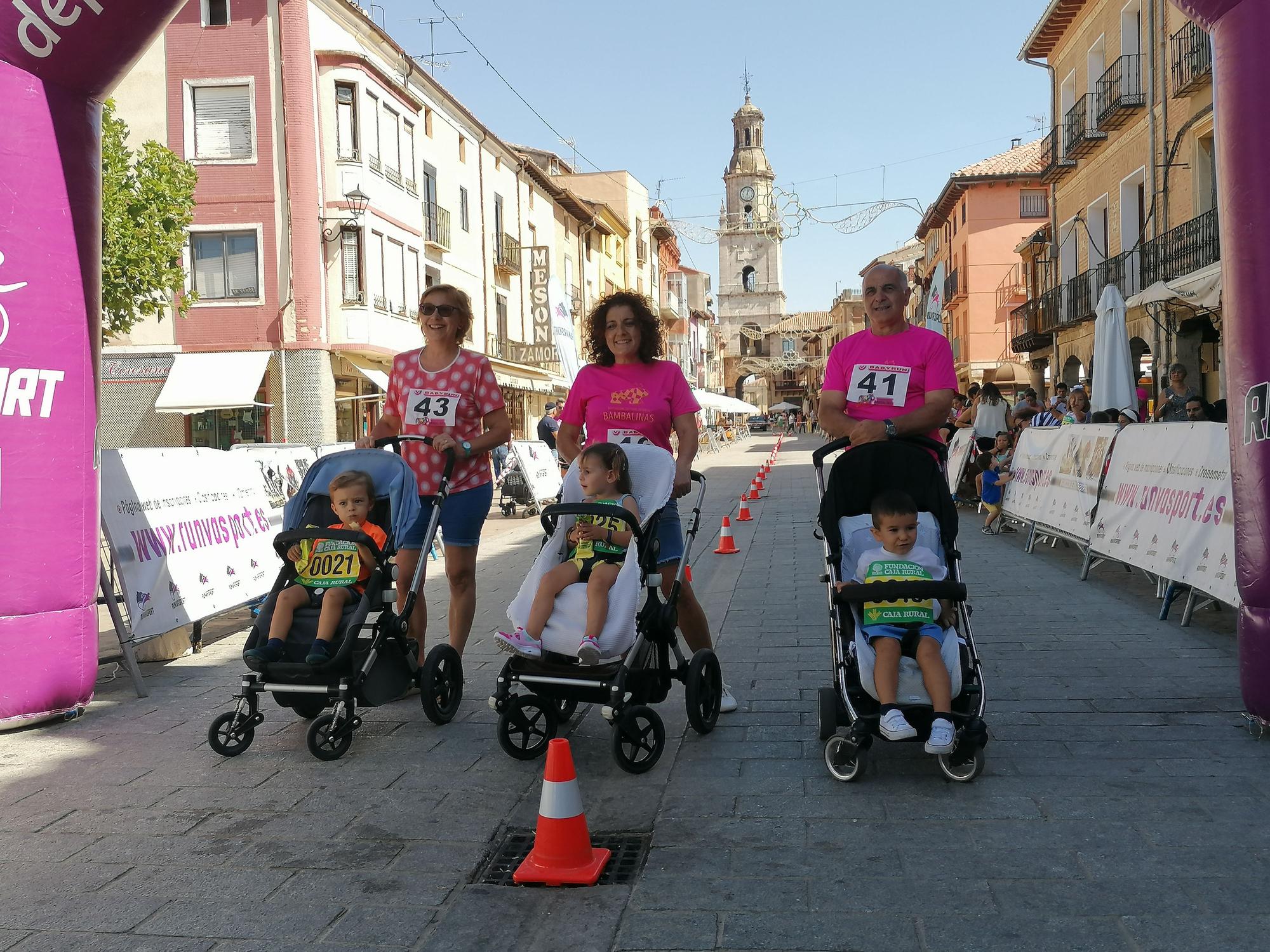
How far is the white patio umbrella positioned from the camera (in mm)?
13484

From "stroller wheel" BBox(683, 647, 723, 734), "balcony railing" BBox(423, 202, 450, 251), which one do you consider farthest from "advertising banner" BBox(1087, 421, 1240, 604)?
"balcony railing" BBox(423, 202, 450, 251)

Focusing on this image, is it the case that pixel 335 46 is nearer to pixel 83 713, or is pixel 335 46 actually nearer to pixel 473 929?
pixel 83 713

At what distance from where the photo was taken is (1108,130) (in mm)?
23516

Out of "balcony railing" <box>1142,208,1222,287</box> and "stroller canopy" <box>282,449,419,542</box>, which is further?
Answer: "balcony railing" <box>1142,208,1222,287</box>

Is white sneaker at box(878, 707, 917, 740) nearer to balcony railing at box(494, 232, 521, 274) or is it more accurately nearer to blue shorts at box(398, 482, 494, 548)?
blue shorts at box(398, 482, 494, 548)

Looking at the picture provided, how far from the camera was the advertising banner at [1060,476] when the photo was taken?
10.6m

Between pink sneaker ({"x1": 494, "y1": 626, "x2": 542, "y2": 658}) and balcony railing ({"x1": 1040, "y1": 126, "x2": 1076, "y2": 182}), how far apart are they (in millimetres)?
25356

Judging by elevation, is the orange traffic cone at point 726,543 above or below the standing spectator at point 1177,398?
below

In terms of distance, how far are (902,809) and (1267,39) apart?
3.37m

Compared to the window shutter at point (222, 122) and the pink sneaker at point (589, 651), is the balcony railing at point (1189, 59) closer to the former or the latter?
the pink sneaker at point (589, 651)

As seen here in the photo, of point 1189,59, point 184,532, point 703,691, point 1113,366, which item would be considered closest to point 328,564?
point 703,691

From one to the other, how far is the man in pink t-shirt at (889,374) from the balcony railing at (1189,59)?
1561 centimetres

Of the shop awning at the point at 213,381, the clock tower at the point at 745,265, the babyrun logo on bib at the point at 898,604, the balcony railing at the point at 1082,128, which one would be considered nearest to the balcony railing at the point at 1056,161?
the balcony railing at the point at 1082,128

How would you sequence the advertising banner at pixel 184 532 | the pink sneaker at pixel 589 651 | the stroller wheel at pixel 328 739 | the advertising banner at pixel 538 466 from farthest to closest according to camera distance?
the advertising banner at pixel 538 466 → the advertising banner at pixel 184 532 → the stroller wheel at pixel 328 739 → the pink sneaker at pixel 589 651
